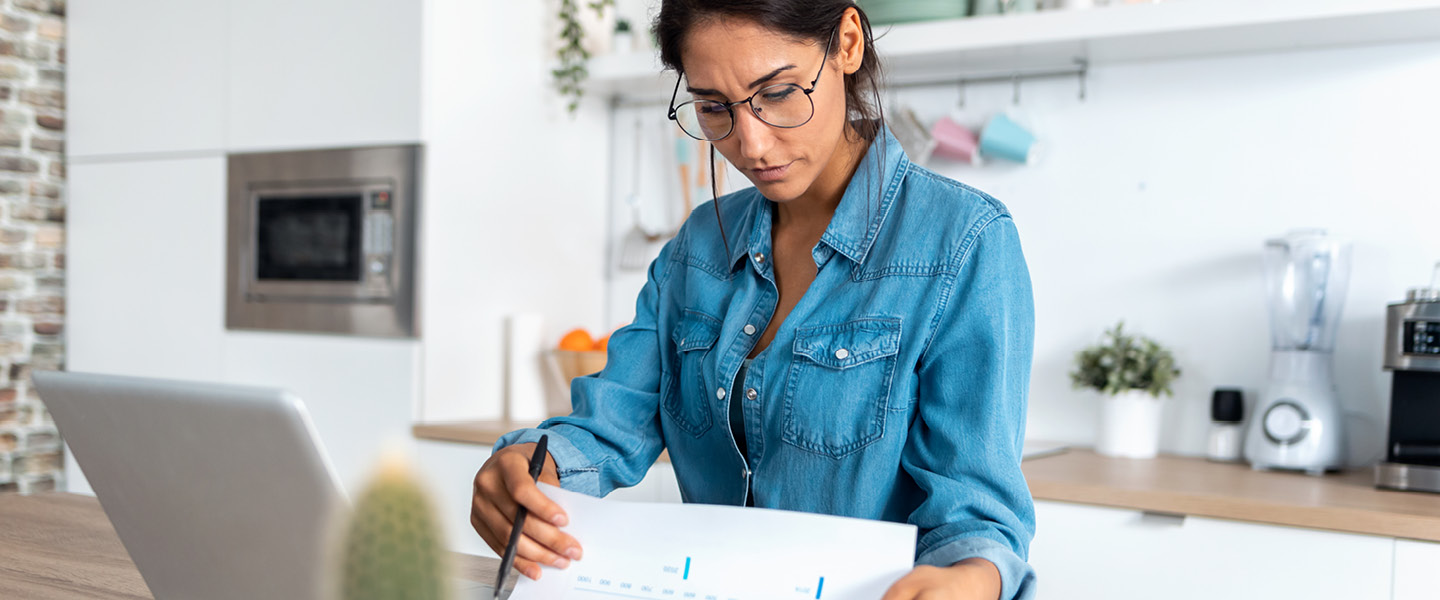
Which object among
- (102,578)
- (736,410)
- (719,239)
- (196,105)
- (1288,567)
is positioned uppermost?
(196,105)

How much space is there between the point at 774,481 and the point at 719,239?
30 cm

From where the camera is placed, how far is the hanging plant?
8.45 ft

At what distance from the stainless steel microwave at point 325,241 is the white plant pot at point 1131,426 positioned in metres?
1.42

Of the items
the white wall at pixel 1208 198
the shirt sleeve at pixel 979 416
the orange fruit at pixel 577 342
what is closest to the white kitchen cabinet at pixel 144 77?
the orange fruit at pixel 577 342

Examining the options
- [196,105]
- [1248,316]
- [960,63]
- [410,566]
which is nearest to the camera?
[410,566]

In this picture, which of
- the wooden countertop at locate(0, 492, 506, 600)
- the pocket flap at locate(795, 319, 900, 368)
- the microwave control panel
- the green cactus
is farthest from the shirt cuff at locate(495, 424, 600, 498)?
the microwave control panel

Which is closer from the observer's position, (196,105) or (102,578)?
(102,578)

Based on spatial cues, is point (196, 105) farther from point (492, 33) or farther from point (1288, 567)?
point (1288, 567)

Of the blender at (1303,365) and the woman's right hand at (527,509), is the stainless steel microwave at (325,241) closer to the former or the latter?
the woman's right hand at (527,509)

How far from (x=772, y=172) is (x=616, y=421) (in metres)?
0.34

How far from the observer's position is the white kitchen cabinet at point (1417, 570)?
1.61m

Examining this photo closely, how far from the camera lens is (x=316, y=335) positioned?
2.53 m

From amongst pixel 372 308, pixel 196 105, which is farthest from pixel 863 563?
pixel 196 105

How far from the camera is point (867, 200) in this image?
1184mm
